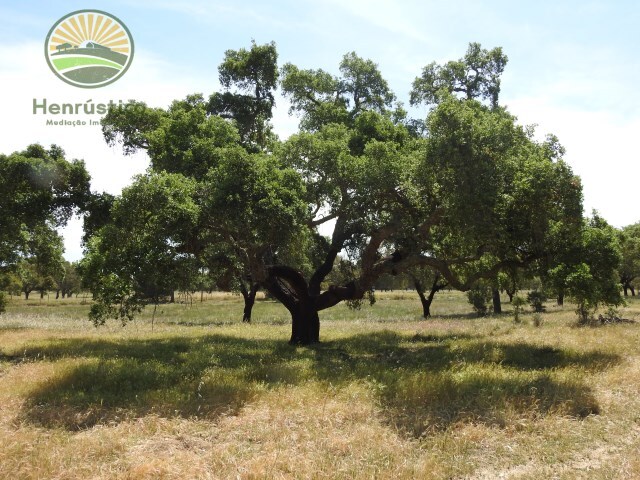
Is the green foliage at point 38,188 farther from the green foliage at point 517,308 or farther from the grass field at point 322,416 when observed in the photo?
the green foliage at point 517,308

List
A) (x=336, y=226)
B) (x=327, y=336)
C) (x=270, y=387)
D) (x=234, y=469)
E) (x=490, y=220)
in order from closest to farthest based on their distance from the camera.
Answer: (x=234, y=469), (x=270, y=387), (x=490, y=220), (x=336, y=226), (x=327, y=336)

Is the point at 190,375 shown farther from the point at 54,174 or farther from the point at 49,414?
the point at 54,174

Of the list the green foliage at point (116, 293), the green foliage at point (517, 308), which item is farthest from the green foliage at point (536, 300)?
the green foliage at point (116, 293)

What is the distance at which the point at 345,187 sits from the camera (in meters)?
18.1

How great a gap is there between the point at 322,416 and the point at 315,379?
3054 millimetres

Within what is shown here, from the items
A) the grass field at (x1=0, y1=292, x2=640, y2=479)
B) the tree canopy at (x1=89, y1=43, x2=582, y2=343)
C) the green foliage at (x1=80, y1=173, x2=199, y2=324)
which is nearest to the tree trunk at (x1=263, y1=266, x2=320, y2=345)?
the tree canopy at (x1=89, y1=43, x2=582, y2=343)

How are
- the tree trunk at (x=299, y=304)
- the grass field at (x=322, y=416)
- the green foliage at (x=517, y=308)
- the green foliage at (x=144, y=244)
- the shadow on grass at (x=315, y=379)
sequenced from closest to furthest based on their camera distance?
the grass field at (x=322, y=416)
the shadow on grass at (x=315, y=379)
the green foliage at (x=144, y=244)
the tree trunk at (x=299, y=304)
the green foliage at (x=517, y=308)

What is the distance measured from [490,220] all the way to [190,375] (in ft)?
34.0

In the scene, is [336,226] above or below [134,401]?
above

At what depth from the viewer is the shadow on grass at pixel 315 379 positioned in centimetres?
909

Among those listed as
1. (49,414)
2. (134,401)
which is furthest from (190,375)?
(49,414)

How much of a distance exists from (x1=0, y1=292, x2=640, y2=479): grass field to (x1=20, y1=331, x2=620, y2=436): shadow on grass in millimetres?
54

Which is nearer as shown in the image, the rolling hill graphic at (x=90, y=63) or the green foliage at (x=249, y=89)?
the rolling hill graphic at (x=90, y=63)

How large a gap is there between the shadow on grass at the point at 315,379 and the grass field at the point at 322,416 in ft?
0.18
